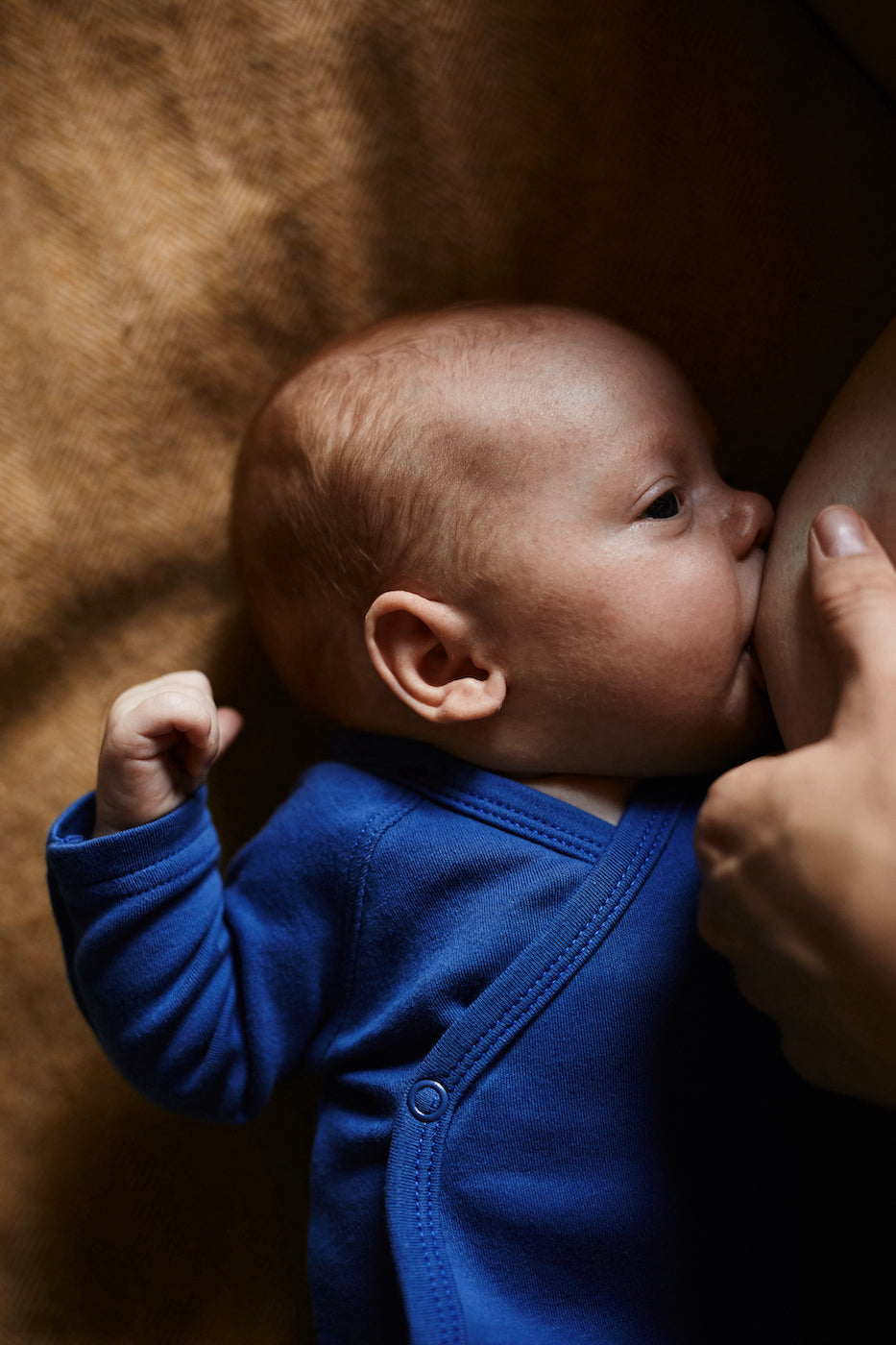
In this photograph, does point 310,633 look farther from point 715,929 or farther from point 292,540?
point 715,929

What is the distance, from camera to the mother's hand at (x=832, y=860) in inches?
27.6

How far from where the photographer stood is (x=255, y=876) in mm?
1178

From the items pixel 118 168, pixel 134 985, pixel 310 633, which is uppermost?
pixel 118 168

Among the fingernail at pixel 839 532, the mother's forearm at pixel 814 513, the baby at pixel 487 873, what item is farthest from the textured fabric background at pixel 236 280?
the fingernail at pixel 839 532

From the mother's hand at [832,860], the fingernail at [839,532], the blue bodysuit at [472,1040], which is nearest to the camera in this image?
the mother's hand at [832,860]

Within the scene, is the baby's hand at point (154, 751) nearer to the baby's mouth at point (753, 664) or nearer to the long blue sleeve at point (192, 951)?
the long blue sleeve at point (192, 951)

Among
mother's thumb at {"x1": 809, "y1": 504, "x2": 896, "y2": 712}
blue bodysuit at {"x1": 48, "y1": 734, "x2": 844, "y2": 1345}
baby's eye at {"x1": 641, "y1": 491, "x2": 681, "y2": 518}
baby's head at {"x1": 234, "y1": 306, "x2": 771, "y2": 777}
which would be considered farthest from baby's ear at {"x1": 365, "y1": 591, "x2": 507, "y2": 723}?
mother's thumb at {"x1": 809, "y1": 504, "x2": 896, "y2": 712}

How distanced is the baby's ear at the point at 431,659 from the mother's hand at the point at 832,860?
12.3 inches

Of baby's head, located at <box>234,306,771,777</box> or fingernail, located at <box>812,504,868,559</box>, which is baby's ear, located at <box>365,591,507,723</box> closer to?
baby's head, located at <box>234,306,771,777</box>

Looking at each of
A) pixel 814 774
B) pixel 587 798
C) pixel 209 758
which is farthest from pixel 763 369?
pixel 209 758

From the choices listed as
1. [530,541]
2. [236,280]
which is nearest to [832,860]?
[530,541]

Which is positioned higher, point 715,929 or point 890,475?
point 890,475

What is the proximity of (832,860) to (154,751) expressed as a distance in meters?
0.67

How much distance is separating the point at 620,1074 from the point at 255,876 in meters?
0.44
